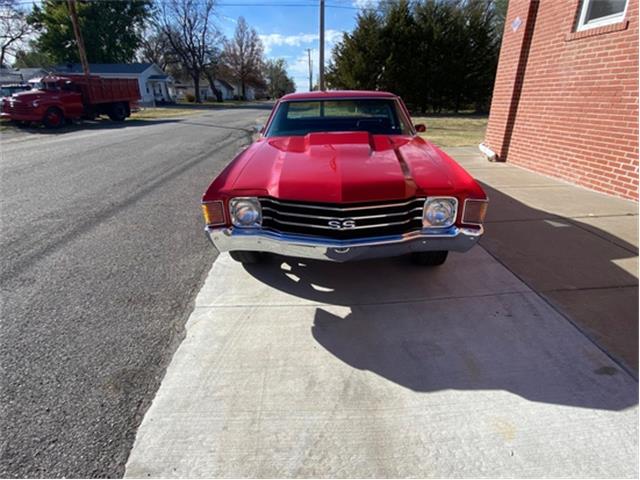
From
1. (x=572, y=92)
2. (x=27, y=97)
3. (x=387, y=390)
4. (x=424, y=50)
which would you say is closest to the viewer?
(x=387, y=390)

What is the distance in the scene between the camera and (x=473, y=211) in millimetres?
2424

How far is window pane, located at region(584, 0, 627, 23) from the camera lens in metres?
4.81

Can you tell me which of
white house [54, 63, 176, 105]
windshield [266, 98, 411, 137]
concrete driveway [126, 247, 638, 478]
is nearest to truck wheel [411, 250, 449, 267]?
concrete driveway [126, 247, 638, 478]

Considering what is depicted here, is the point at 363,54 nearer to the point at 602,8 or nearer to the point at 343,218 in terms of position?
the point at 602,8

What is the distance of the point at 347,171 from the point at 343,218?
0.35 metres

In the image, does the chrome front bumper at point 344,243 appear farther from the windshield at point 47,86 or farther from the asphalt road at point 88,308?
the windshield at point 47,86

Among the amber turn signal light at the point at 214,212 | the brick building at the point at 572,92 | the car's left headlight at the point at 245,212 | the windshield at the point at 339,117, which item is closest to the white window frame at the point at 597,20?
the brick building at the point at 572,92

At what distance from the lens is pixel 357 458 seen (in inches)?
62.7

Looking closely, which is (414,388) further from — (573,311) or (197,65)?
(197,65)

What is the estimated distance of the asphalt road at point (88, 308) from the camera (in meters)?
1.69

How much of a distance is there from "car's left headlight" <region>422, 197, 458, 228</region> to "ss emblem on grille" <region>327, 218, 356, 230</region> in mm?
505

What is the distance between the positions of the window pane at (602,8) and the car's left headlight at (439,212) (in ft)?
15.9

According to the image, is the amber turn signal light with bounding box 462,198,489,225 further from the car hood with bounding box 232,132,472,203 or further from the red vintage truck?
the red vintage truck

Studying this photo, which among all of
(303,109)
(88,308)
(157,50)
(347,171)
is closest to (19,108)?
(303,109)
